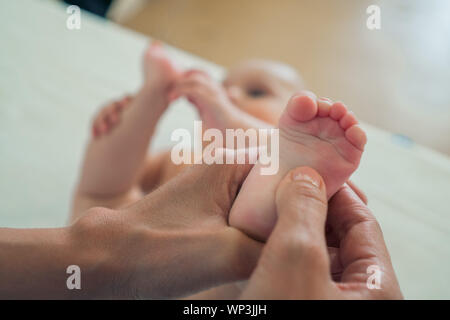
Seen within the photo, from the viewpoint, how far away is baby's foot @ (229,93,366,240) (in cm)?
39

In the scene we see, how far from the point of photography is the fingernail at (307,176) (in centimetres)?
36

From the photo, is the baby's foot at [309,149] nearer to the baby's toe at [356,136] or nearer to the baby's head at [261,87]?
the baby's toe at [356,136]

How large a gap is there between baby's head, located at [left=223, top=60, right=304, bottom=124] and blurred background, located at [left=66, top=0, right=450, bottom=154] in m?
0.24

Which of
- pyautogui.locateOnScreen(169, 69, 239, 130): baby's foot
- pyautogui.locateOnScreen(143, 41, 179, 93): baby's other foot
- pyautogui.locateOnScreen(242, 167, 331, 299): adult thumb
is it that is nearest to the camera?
pyautogui.locateOnScreen(242, 167, 331, 299): adult thumb

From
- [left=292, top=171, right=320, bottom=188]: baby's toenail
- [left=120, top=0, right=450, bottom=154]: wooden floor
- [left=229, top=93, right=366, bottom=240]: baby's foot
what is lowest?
[left=292, top=171, right=320, bottom=188]: baby's toenail

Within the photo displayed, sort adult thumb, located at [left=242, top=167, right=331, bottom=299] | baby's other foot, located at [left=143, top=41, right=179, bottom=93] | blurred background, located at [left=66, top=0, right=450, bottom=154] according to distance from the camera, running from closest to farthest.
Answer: adult thumb, located at [left=242, top=167, right=331, bottom=299] < baby's other foot, located at [left=143, top=41, right=179, bottom=93] < blurred background, located at [left=66, top=0, right=450, bottom=154]

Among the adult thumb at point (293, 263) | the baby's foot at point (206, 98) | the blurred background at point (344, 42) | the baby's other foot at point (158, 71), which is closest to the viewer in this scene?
the adult thumb at point (293, 263)

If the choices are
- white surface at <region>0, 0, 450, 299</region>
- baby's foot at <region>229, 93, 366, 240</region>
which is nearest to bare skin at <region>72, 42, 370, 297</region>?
white surface at <region>0, 0, 450, 299</region>

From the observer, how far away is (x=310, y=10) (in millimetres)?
2016

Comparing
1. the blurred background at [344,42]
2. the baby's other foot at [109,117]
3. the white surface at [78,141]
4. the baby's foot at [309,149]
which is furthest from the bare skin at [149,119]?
the blurred background at [344,42]

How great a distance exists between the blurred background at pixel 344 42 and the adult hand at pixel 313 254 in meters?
0.74

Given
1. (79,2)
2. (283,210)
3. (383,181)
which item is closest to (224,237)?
(283,210)

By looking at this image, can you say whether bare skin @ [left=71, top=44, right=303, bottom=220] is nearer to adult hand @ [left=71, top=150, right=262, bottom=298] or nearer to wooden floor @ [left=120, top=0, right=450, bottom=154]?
adult hand @ [left=71, top=150, right=262, bottom=298]

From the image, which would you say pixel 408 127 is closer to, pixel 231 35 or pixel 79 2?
pixel 231 35
